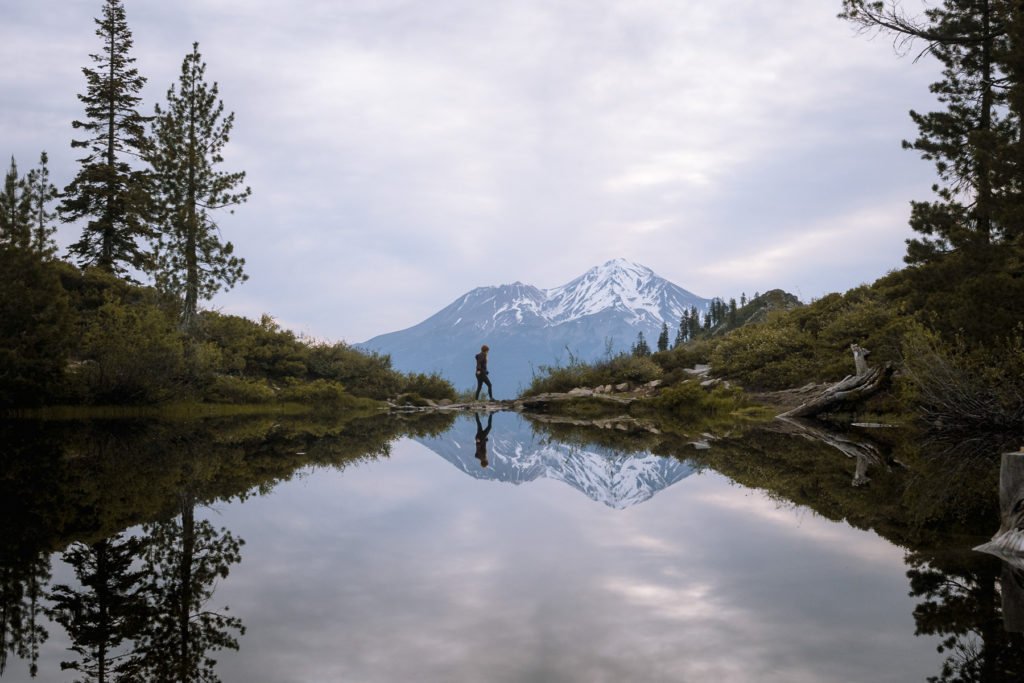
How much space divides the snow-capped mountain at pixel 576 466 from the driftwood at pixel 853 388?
9394 mm

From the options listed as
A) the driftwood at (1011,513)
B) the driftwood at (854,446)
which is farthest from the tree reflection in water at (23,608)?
the driftwood at (854,446)

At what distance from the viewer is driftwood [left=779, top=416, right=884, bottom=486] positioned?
7458 mm

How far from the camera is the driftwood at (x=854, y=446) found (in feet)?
24.5

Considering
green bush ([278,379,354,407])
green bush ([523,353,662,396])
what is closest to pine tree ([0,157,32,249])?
green bush ([278,379,354,407])

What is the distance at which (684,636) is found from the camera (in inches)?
107

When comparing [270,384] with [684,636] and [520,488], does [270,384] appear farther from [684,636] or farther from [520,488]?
[684,636]

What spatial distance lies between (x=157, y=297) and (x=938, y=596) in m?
25.1

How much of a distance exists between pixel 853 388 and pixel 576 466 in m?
12.3

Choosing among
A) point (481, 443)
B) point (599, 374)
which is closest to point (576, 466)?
point (481, 443)

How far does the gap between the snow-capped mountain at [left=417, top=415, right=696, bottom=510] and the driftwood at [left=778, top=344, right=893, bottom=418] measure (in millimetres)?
9394

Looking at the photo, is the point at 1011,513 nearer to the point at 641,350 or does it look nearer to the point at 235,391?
the point at 235,391

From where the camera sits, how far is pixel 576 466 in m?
8.51

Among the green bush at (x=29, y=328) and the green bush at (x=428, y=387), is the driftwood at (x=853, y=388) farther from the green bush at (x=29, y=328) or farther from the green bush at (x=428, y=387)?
the green bush at (x=29, y=328)

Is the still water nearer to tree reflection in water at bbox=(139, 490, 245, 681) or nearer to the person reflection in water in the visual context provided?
tree reflection in water at bbox=(139, 490, 245, 681)
